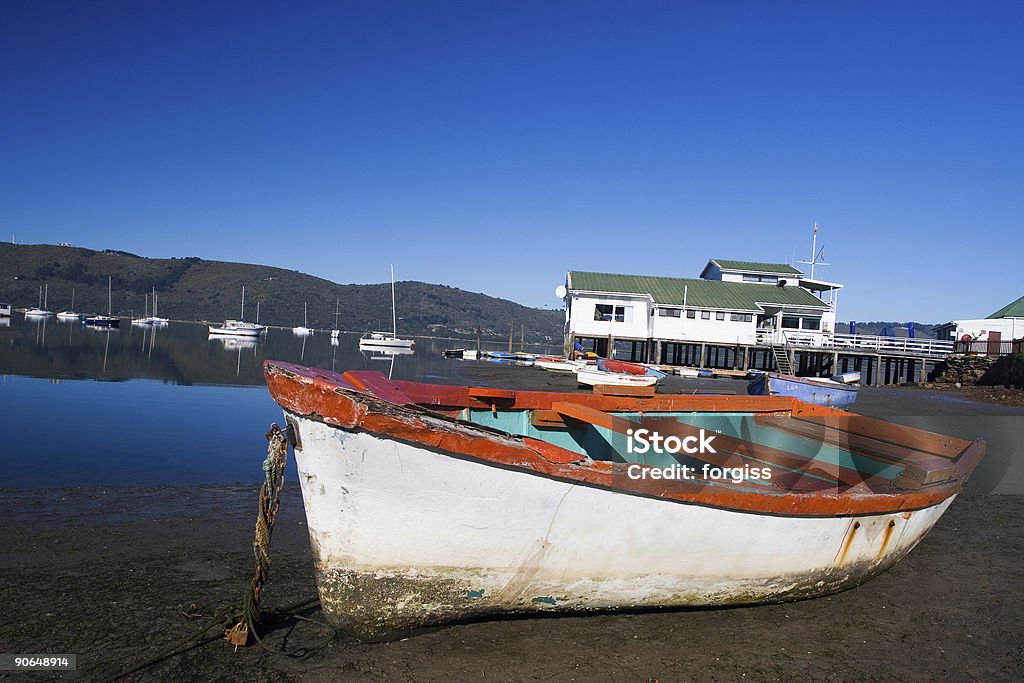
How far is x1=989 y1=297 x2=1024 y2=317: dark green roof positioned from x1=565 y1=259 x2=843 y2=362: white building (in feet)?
45.0

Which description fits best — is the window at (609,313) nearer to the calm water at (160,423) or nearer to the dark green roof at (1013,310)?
the calm water at (160,423)

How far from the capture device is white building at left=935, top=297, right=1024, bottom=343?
43.6 metres

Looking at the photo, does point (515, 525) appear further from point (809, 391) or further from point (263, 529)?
point (809, 391)

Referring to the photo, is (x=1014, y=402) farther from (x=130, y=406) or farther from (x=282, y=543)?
(x=130, y=406)

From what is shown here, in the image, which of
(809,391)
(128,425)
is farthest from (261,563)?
(809,391)

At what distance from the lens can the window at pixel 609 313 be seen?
41.7 m

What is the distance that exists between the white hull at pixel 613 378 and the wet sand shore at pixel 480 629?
18200 millimetres

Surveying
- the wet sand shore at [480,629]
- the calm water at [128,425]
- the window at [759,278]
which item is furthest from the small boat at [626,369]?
the window at [759,278]

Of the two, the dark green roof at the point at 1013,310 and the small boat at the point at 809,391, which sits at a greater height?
the dark green roof at the point at 1013,310

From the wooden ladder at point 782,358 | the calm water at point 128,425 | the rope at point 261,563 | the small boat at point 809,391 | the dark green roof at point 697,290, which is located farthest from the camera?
the dark green roof at point 697,290

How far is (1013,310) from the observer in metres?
47.1

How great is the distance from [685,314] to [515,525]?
38.8 m

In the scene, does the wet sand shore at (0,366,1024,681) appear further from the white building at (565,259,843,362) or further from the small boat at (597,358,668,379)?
the white building at (565,259,843,362)

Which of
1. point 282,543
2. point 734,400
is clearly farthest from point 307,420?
point 734,400
